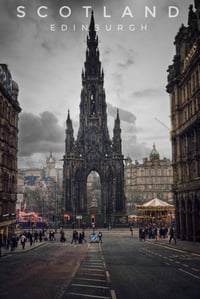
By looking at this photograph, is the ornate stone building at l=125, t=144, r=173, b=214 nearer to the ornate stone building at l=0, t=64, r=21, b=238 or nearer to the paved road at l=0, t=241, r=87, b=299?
the ornate stone building at l=0, t=64, r=21, b=238

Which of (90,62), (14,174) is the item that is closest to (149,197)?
(90,62)

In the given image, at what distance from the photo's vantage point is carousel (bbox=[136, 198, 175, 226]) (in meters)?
72.1

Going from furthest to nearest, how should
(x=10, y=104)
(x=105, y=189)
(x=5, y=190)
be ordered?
(x=105, y=189) < (x=10, y=104) < (x=5, y=190)

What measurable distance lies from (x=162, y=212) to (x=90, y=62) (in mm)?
57959

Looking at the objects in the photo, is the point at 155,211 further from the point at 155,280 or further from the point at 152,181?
the point at 152,181

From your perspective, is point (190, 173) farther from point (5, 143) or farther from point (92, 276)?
point (92, 276)

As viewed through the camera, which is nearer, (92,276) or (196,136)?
(92,276)

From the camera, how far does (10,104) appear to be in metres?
51.6

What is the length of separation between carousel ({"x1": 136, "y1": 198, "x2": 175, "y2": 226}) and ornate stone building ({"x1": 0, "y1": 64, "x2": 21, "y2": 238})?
3008 centimetres

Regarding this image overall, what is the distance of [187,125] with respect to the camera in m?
47.2

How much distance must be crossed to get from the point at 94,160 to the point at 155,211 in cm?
2999

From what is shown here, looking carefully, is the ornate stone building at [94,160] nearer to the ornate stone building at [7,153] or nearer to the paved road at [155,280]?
the ornate stone building at [7,153]

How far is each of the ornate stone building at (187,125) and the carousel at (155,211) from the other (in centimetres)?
2008

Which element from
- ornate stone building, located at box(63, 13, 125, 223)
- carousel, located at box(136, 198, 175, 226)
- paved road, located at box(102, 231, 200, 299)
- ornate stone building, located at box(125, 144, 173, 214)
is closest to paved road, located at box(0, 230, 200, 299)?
paved road, located at box(102, 231, 200, 299)
